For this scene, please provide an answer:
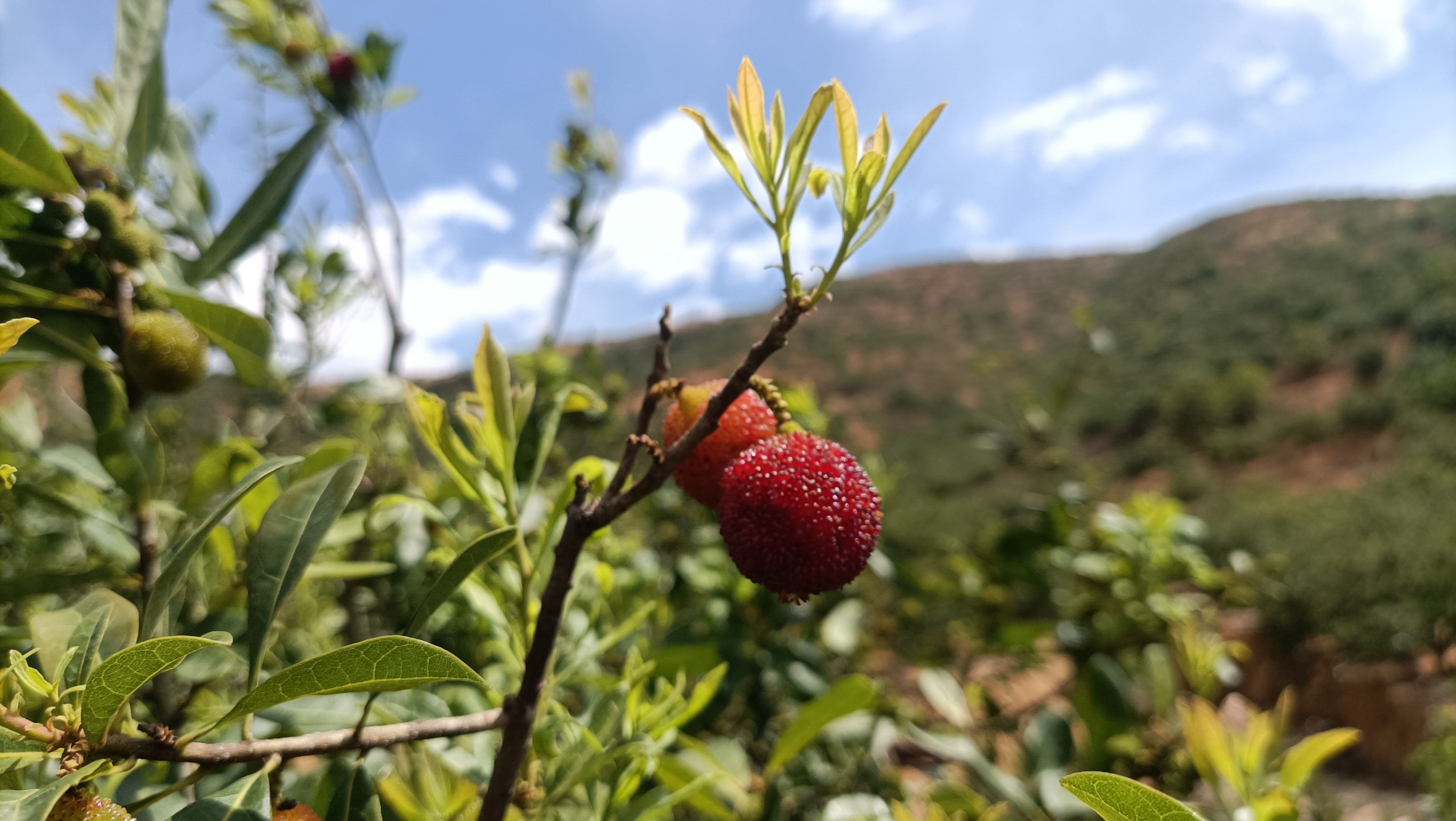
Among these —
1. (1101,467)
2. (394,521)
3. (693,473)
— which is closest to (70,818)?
(693,473)

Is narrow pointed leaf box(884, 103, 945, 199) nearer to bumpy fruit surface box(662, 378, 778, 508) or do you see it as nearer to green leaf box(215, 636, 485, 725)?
bumpy fruit surface box(662, 378, 778, 508)

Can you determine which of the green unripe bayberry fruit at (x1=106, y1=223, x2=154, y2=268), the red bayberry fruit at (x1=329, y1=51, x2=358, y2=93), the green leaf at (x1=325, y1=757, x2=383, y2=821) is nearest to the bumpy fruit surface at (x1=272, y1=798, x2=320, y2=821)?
the green leaf at (x1=325, y1=757, x2=383, y2=821)

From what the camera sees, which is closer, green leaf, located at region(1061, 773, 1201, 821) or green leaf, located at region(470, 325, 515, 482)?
green leaf, located at region(1061, 773, 1201, 821)

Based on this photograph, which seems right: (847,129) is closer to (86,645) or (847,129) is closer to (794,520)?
(794,520)

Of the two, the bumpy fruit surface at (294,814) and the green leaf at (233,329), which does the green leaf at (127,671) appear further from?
Result: the green leaf at (233,329)

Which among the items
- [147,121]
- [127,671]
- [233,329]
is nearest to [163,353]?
[233,329]
